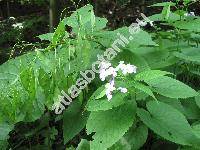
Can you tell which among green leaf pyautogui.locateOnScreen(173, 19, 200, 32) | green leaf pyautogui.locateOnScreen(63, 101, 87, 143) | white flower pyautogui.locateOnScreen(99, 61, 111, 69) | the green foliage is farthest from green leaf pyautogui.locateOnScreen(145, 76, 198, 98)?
green leaf pyautogui.locateOnScreen(173, 19, 200, 32)

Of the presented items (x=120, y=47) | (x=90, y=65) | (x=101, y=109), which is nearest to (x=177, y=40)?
(x=120, y=47)

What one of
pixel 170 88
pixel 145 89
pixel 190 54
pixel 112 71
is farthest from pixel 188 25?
pixel 145 89

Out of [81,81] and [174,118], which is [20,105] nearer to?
[81,81]

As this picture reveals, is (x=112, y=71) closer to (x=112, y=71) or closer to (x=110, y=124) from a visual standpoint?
(x=112, y=71)

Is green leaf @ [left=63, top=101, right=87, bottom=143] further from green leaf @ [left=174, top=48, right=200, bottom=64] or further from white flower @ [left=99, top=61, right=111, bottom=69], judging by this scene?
green leaf @ [left=174, top=48, right=200, bottom=64]

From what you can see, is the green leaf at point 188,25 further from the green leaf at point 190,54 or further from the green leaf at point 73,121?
the green leaf at point 73,121

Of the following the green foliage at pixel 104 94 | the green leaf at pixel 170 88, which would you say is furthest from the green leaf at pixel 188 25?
the green leaf at pixel 170 88
